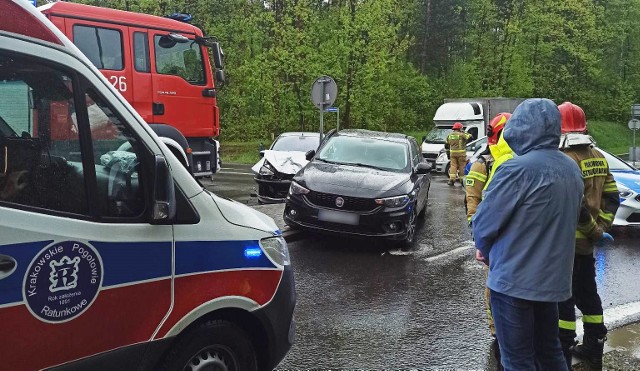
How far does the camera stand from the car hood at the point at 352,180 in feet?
24.7

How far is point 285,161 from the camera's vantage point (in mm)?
11414

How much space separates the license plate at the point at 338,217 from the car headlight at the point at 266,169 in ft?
12.7

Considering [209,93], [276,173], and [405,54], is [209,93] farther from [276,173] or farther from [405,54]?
[405,54]

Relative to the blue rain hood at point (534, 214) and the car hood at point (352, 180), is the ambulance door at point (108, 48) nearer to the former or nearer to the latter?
the car hood at point (352, 180)

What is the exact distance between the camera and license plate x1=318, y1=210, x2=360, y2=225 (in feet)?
24.5

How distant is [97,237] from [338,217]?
201 inches

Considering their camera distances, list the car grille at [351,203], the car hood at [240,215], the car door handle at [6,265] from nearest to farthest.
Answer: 1. the car door handle at [6,265]
2. the car hood at [240,215]
3. the car grille at [351,203]

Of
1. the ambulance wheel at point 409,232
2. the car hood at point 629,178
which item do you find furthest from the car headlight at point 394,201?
the car hood at point 629,178

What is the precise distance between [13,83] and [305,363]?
113 inches

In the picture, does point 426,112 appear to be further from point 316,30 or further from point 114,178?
point 114,178

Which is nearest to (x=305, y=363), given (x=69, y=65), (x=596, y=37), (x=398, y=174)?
(x=69, y=65)

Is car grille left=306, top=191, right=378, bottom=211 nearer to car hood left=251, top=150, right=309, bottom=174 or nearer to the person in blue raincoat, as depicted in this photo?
car hood left=251, top=150, right=309, bottom=174

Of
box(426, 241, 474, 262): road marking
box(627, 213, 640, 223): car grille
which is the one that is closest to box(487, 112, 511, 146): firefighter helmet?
box(426, 241, 474, 262): road marking

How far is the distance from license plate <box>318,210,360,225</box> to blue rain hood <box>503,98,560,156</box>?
462cm
